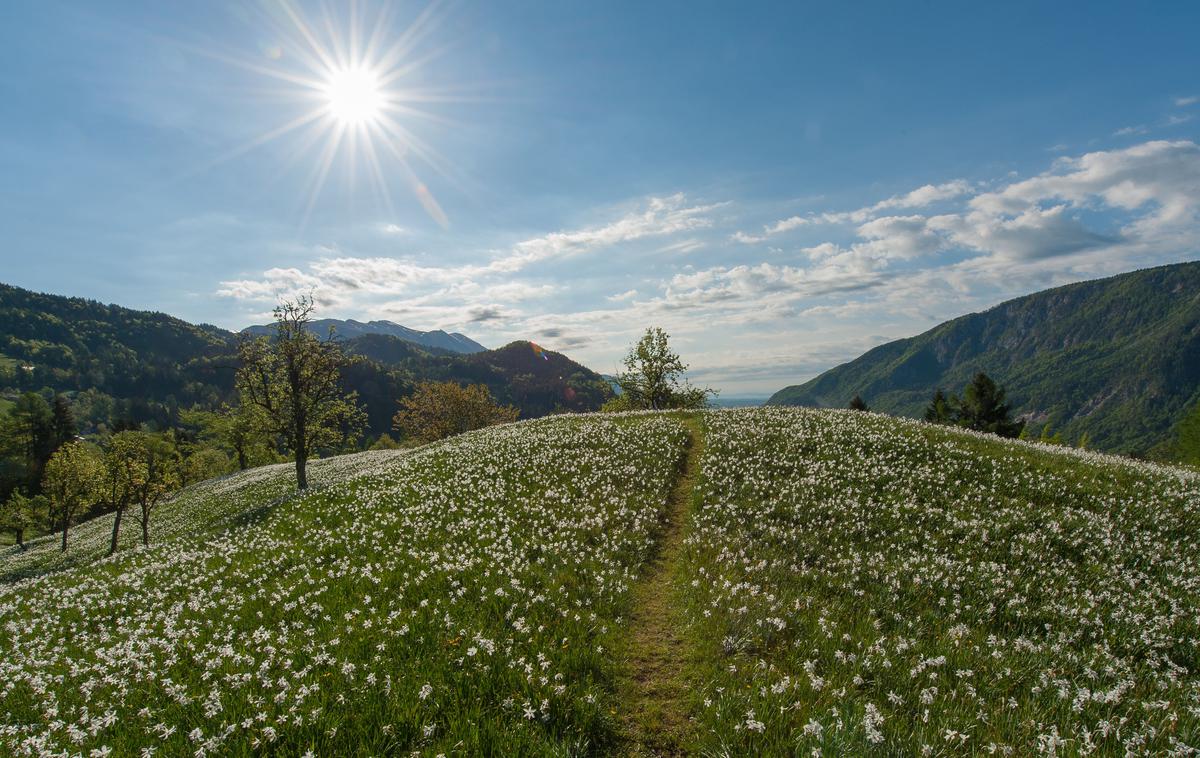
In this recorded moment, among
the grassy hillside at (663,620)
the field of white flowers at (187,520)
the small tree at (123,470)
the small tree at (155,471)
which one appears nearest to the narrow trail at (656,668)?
the grassy hillside at (663,620)

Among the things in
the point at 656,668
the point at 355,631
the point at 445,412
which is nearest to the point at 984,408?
the point at 445,412

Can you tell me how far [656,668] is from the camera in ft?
26.6

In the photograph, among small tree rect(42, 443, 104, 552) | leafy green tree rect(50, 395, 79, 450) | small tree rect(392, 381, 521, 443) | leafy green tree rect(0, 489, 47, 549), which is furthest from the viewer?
leafy green tree rect(50, 395, 79, 450)

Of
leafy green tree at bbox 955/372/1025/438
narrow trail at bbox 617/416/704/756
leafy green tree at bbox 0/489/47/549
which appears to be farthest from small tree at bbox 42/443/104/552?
leafy green tree at bbox 955/372/1025/438

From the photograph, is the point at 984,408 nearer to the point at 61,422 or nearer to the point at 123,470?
the point at 123,470

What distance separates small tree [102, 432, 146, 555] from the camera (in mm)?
27672

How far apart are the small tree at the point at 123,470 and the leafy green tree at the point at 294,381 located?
587 centimetres

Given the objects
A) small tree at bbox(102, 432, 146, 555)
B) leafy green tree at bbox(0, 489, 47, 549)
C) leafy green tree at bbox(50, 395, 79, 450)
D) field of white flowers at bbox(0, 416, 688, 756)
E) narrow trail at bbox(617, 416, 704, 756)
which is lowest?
leafy green tree at bbox(0, 489, 47, 549)

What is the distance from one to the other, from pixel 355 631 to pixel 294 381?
84.5 ft

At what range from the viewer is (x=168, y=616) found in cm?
1074

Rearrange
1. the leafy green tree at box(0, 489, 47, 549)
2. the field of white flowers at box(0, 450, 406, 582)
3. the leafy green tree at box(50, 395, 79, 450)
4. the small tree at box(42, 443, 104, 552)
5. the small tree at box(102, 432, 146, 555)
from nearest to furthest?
the field of white flowers at box(0, 450, 406, 582) → the small tree at box(102, 432, 146, 555) → the small tree at box(42, 443, 104, 552) → the leafy green tree at box(0, 489, 47, 549) → the leafy green tree at box(50, 395, 79, 450)

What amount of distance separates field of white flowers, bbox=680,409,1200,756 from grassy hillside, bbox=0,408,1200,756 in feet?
0.22

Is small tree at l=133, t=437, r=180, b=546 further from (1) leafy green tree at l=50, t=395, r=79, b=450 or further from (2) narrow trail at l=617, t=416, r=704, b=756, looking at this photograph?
(1) leafy green tree at l=50, t=395, r=79, b=450

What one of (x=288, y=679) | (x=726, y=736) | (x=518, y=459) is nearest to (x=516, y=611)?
(x=288, y=679)
